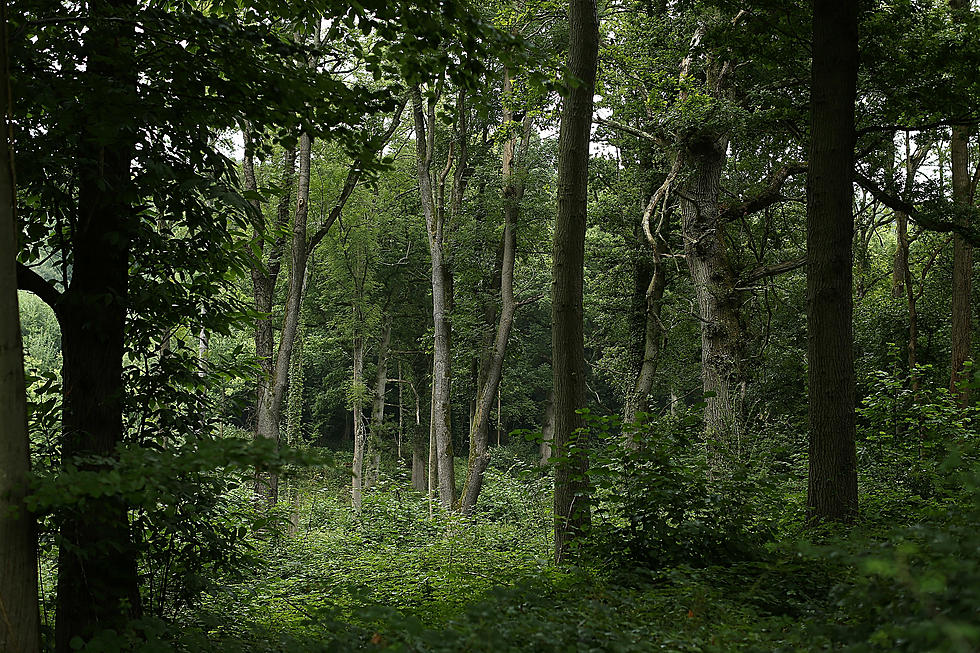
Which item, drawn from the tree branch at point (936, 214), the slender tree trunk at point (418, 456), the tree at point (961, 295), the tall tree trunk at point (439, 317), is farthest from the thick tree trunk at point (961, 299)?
the slender tree trunk at point (418, 456)

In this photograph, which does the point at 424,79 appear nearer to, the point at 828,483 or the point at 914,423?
the point at 828,483

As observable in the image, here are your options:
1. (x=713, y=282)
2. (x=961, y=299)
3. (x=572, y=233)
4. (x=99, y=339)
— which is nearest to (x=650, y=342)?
(x=713, y=282)

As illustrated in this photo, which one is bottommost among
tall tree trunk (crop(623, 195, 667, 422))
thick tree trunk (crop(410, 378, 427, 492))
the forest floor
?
thick tree trunk (crop(410, 378, 427, 492))

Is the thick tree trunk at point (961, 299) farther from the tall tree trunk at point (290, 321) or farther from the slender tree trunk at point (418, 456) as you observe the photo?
the slender tree trunk at point (418, 456)

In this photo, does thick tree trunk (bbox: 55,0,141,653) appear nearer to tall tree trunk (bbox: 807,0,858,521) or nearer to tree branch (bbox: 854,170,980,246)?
tall tree trunk (bbox: 807,0,858,521)

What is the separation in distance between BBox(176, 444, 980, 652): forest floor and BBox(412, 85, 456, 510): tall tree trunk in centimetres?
724

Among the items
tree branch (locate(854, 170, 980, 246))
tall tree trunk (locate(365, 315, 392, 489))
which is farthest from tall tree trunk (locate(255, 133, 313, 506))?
tall tree trunk (locate(365, 315, 392, 489))

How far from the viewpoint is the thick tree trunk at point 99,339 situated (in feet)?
13.2

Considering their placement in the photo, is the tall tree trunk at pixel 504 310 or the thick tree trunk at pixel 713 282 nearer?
the thick tree trunk at pixel 713 282

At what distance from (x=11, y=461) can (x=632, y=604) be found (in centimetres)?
341

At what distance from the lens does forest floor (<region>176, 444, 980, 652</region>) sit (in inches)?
95.0

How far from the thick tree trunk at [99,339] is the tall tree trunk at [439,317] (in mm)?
10991

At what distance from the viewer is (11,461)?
126 inches

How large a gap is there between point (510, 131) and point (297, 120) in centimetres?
1060
